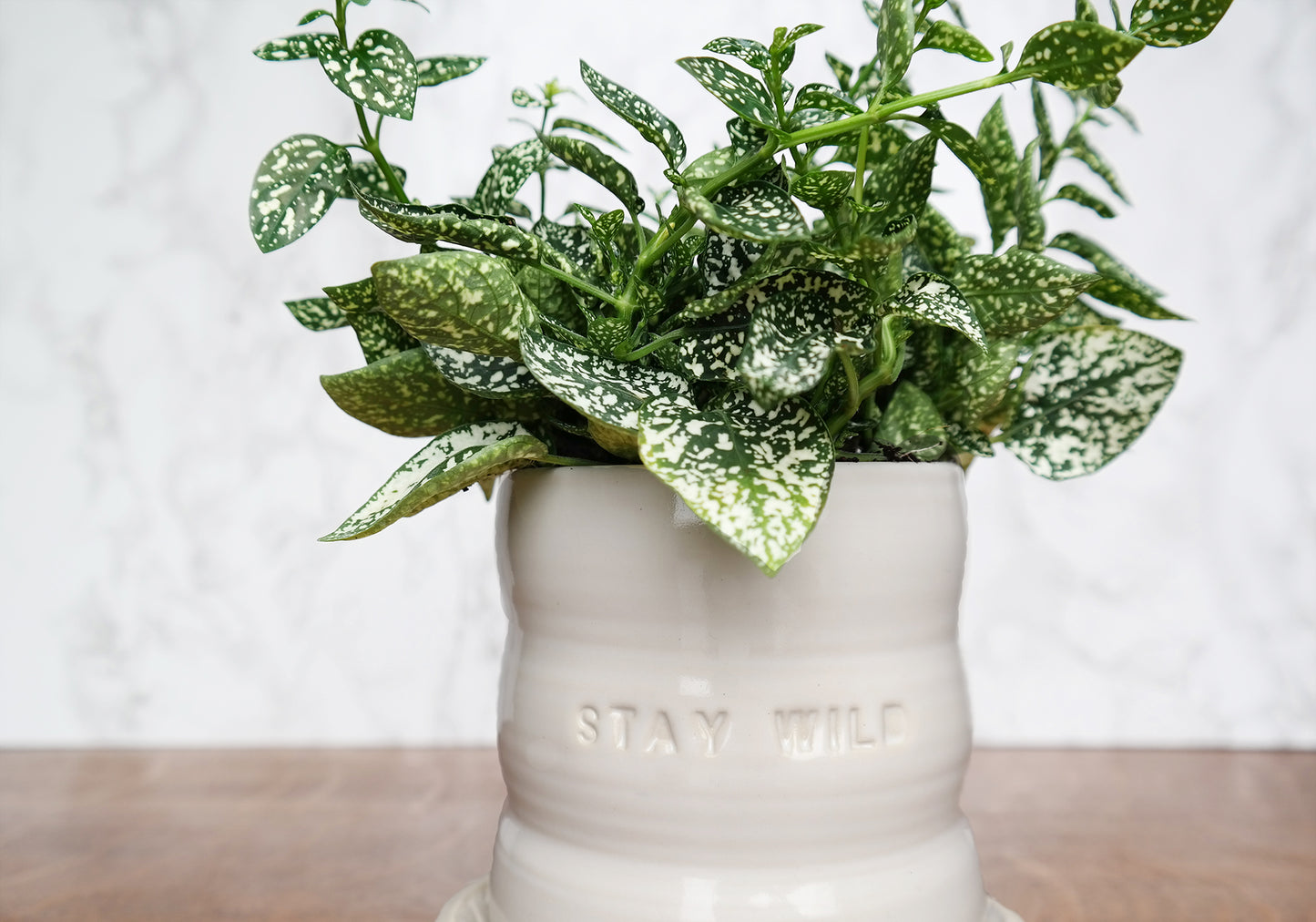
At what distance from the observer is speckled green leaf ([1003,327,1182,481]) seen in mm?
576

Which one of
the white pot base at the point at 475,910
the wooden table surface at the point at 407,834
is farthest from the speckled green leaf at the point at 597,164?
the wooden table surface at the point at 407,834

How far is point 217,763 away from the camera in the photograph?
115 centimetres

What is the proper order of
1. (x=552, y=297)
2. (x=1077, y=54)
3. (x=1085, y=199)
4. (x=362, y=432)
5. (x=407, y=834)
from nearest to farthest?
(x=1077, y=54), (x=552, y=297), (x=1085, y=199), (x=407, y=834), (x=362, y=432)

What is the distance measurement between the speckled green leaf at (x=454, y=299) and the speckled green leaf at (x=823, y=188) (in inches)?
5.0

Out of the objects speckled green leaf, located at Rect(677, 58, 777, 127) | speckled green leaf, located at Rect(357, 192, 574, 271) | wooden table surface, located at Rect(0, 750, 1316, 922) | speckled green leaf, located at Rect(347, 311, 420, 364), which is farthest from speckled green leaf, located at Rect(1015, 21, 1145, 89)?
wooden table surface, located at Rect(0, 750, 1316, 922)

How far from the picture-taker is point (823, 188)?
452 millimetres

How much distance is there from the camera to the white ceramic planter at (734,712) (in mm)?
470

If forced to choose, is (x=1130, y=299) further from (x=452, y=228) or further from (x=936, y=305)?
(x=452, y=228)

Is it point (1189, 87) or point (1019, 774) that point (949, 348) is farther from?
point (1189, 87)

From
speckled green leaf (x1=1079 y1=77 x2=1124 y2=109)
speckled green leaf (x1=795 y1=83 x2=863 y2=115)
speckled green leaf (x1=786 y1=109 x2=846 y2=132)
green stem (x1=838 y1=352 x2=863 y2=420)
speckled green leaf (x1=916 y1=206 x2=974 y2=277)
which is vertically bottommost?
green stem (x1=838 y1=352 x2=863 y2=420)

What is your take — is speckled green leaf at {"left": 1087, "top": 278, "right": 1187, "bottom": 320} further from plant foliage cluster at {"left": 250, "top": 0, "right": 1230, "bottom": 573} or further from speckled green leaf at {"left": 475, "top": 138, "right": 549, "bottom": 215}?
speckled green leaf at {"left": 475, "top": 138, "right": 549, "bottom": 215}

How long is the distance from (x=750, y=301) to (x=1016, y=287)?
0.13 m

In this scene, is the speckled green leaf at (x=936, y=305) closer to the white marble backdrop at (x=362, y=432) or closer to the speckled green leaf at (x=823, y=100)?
the speckled green leaf at (x=823, y=100)

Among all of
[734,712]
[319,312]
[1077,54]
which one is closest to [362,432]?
[319,312]
